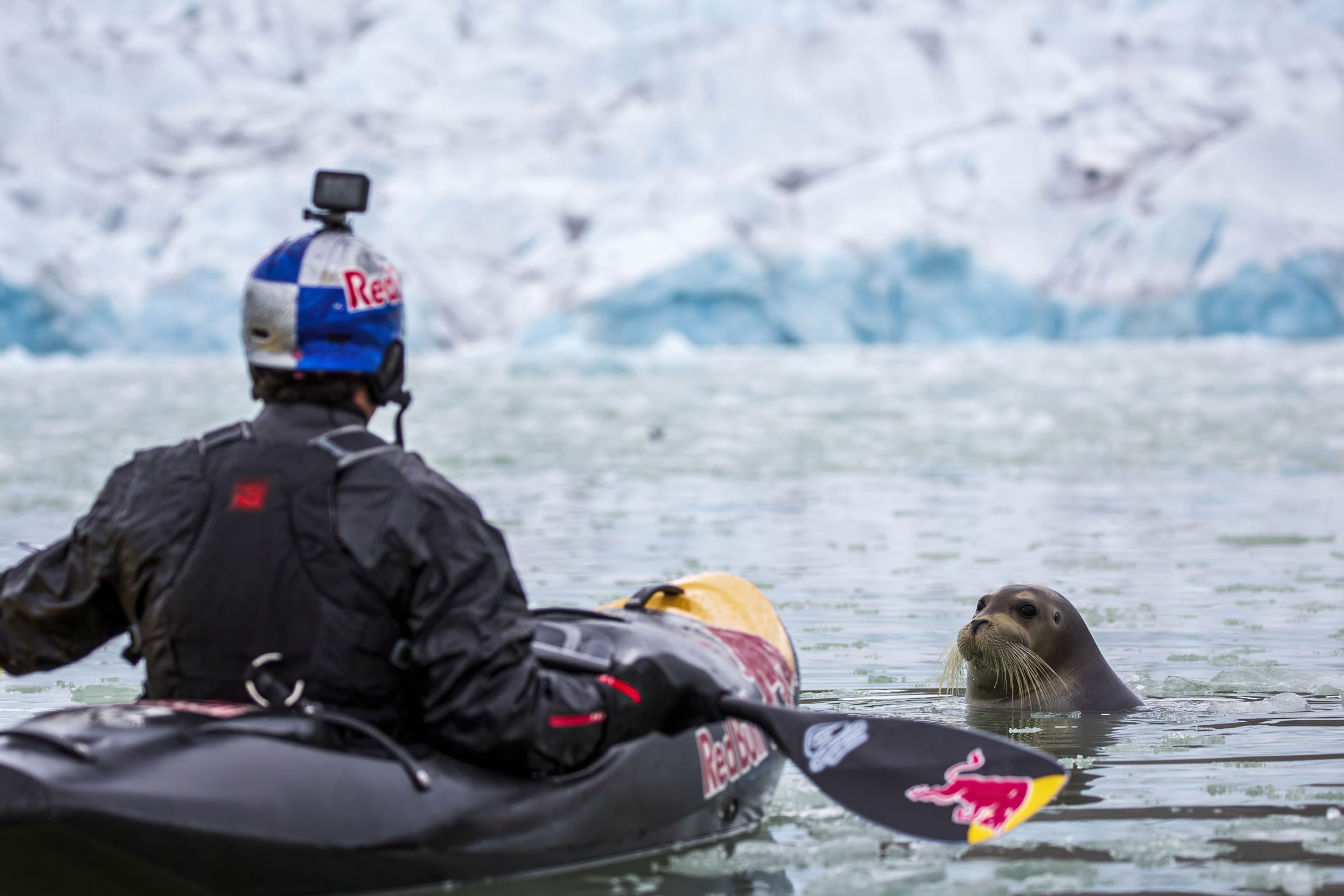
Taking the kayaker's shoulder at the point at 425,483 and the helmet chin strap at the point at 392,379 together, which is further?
the helmet chin strap at the point at 392,379

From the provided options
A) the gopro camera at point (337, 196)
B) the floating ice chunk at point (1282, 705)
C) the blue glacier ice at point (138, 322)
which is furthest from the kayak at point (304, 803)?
the blue glacier ice at point (138, 322)

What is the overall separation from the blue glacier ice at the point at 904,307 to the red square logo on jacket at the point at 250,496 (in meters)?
31.6

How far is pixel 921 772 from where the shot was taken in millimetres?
2822

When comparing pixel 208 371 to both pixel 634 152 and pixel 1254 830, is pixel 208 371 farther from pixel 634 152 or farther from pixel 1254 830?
pixel 1254 830

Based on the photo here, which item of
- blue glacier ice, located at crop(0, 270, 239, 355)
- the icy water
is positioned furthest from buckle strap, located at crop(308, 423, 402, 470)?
blue glacier ice, located at crop(0, 270, 239, 355)

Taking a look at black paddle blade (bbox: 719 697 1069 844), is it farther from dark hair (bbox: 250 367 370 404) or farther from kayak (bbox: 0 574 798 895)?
dark hair (bbox: 250 367 370 404)

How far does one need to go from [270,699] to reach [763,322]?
35.7m

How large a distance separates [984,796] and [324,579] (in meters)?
1.21

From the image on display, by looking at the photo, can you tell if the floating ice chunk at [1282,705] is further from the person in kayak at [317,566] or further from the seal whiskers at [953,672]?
the person in kayak at [317,566]

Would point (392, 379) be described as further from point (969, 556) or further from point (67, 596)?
point (969, 556)

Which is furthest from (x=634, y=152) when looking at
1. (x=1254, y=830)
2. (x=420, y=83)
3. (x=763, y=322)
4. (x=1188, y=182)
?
(x=1254, y=830)

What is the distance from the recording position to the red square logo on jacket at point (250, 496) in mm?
2473

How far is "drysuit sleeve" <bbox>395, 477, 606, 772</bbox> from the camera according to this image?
245 cm

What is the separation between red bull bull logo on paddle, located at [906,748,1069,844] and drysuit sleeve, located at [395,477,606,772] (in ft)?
2.32
